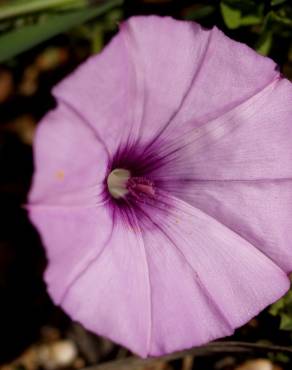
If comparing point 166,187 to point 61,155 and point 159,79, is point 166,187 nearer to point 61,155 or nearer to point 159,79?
point 159,79

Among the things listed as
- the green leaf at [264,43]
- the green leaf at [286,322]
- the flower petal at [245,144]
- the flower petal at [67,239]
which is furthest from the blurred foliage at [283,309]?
the green leaf at [264,43]

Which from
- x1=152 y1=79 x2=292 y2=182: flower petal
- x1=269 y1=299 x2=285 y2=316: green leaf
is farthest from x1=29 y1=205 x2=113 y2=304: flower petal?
x1=269 y1=299 x2=285 y2=316: green leaf

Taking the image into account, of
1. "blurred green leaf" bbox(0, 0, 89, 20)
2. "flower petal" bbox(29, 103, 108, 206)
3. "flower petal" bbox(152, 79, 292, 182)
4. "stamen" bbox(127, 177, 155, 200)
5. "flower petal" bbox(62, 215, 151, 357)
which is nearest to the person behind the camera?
"flower petal" bbox(29, 103, 108, 206)

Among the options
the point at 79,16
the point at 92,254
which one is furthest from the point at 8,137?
the point at 92,254

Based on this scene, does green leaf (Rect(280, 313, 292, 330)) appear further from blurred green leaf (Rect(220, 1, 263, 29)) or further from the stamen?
blurred green leaf (Rect(220, 1, 263, 29))

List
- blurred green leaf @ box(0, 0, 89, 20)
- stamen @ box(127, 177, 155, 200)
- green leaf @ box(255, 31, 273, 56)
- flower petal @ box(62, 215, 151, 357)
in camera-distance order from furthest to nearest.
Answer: green leaf @ box(255, 31, 273, 56), blurred green leaf @ box(0, 0, 89, 20), stamen @ box(127, 177, 155, 200), flower petal @ box(62, 215, 151, 357)

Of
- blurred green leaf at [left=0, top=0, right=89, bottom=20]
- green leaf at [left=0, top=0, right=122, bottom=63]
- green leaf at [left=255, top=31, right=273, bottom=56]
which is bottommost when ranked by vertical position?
green leaf at [left=255, top=31, right=273, bottom=56]

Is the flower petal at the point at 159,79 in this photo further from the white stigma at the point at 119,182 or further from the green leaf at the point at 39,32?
the green leaf at the point at 39,32
